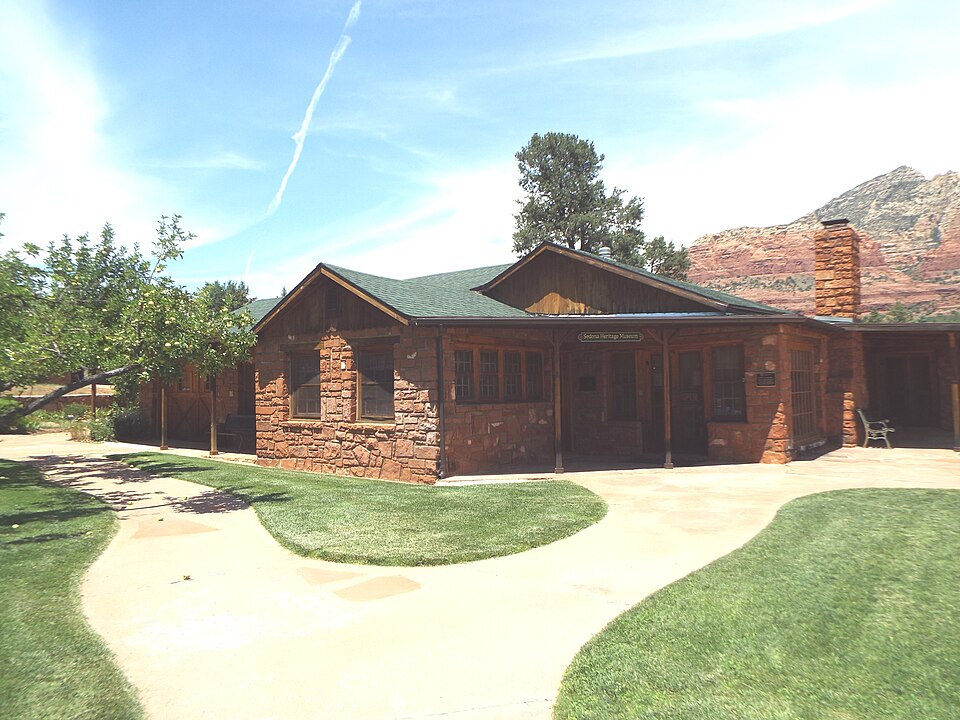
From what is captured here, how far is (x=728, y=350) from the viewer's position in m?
13.0

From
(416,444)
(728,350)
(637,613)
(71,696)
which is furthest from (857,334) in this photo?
(71,696)

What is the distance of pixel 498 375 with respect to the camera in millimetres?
13016

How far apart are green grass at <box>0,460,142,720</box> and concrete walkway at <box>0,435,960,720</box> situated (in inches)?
6.2

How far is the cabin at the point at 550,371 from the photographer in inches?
468

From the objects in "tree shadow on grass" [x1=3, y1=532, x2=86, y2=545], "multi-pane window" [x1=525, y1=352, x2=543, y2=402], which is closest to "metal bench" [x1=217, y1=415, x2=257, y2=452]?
"multi-pane window" [x1=525, y1=352, x2=543, y2=402]

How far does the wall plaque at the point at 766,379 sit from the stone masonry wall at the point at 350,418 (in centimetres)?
647

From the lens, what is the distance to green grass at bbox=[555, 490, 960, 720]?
3.42 metres

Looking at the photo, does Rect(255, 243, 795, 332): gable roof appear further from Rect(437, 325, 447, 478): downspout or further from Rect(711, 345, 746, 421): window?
Rect(711, 345, 746, 421): window

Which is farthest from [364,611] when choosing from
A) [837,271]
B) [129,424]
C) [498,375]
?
[129,424]

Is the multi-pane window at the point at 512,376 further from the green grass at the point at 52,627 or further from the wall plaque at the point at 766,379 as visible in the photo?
the green grass at the point at 52,627

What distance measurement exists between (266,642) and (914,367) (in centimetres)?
2142

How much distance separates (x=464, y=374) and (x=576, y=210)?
3413cm

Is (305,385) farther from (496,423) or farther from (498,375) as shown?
(496,423)

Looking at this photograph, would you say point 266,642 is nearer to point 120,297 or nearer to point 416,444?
point 416,444
